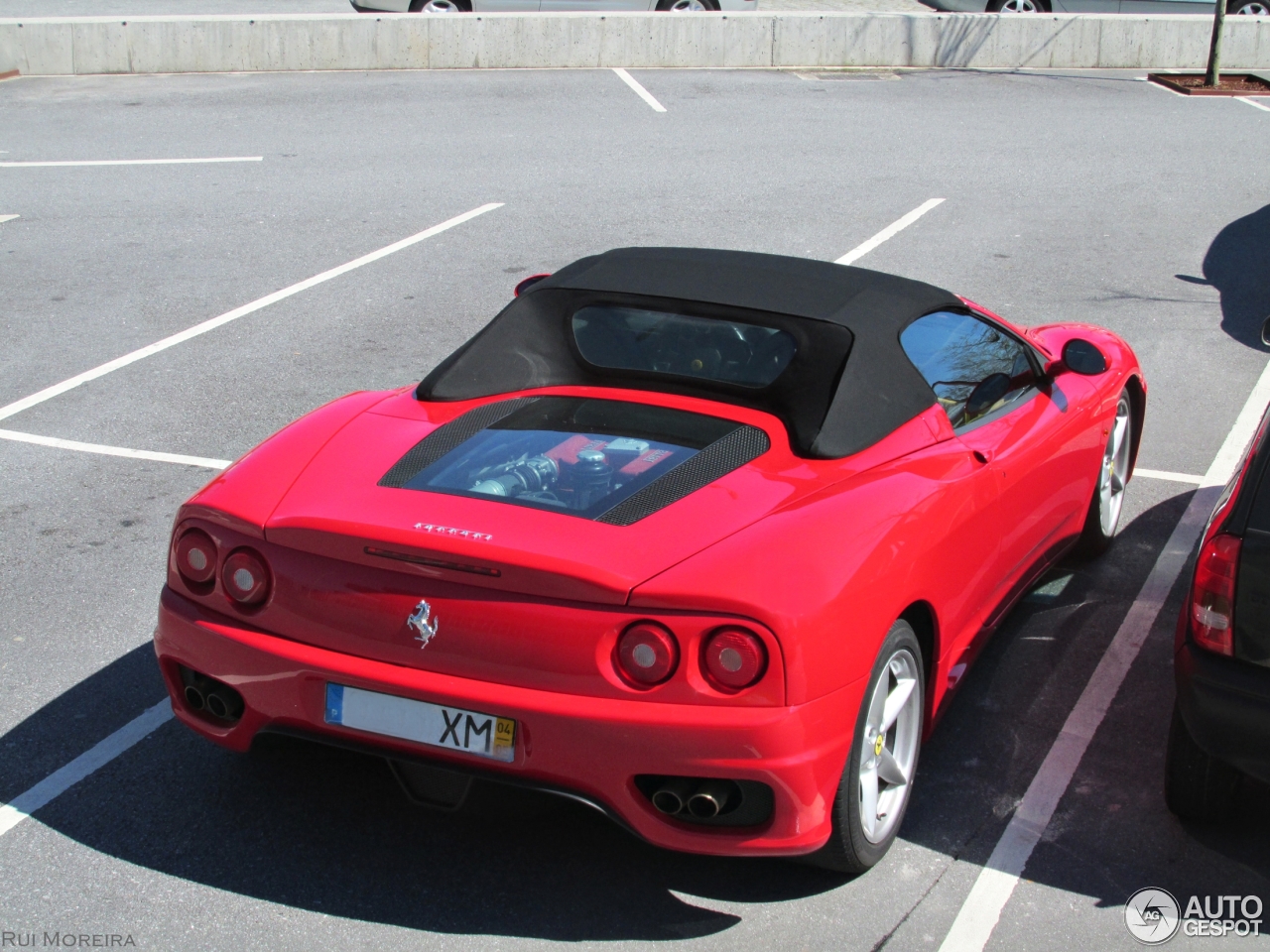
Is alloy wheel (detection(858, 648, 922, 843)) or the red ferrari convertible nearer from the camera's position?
the red ferrari convertible

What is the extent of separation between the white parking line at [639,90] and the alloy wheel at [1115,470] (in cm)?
1070

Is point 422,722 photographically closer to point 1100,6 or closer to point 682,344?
point 682,344

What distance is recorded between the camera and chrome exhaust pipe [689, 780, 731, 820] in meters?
3.21

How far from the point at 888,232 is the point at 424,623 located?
8.43 m

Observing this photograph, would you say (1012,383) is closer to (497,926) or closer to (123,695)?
(497,926)

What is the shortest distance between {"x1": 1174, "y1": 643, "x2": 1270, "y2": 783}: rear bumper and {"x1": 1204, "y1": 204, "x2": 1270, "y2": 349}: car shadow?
5.81 metres

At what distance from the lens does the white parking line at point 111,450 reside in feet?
21.3

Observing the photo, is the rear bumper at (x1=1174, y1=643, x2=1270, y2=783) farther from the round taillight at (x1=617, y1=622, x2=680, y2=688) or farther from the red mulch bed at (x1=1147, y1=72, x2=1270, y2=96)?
the red mulch bed at (x1=1147, y1=72, x2=1270, y2=96)

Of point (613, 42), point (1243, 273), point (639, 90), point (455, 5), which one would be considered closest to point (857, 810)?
point (1243, 273)

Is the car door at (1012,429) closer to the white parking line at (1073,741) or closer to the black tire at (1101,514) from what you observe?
the black tire at (1101,514)

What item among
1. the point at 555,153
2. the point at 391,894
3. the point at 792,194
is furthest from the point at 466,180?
the point at 391,894

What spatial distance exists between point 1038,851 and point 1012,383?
1661 millimetres

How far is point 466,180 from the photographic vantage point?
12.5m

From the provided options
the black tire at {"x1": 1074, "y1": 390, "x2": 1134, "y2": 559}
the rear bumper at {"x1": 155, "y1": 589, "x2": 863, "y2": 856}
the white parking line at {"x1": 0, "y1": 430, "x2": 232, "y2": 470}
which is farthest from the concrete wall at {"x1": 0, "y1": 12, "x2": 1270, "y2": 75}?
the rear bumper at {"x1": 155, "y1": 589, "x2": 863, "y2": 856}
